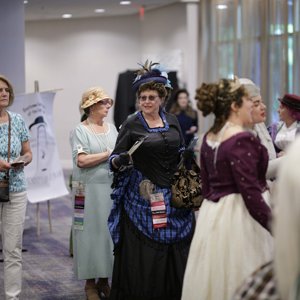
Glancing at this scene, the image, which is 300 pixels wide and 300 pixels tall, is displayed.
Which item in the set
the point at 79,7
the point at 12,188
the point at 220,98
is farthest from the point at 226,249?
the point at 79,7

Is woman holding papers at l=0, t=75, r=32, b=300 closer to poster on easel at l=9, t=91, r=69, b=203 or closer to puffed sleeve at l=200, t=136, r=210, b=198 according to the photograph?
puffed sleeve at l=200, t=136, r=210, b=198

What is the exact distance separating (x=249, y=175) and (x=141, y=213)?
1.43m

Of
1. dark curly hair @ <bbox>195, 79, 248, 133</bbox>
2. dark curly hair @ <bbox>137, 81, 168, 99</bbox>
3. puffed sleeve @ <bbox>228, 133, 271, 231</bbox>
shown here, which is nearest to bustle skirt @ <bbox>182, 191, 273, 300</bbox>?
puffed sleeve @ <bbox>228, 133, 271, 231</bbox>

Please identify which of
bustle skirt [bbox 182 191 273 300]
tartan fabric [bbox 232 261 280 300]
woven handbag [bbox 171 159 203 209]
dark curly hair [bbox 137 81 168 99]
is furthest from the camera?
dark curly hair [bbox 137 81 168 99]

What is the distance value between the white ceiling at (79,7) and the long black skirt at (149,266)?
768cm

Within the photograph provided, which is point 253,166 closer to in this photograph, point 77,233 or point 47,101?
point 77,233

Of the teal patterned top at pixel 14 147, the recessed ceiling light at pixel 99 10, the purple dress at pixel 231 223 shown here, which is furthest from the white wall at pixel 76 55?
the purple dress at pixel 231 223

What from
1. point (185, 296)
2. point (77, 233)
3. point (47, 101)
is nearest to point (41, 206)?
point (47, 101)

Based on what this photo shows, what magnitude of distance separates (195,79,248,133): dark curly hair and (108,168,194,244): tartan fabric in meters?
1.15

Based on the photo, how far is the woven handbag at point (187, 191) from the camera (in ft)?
14.6

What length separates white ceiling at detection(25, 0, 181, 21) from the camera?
12266mm

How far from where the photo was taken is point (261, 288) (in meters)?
2.24

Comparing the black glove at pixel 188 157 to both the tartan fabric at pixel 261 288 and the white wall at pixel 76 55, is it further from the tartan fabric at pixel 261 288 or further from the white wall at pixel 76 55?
the white wall at pixel 76 55

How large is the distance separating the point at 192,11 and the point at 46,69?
460 cm
